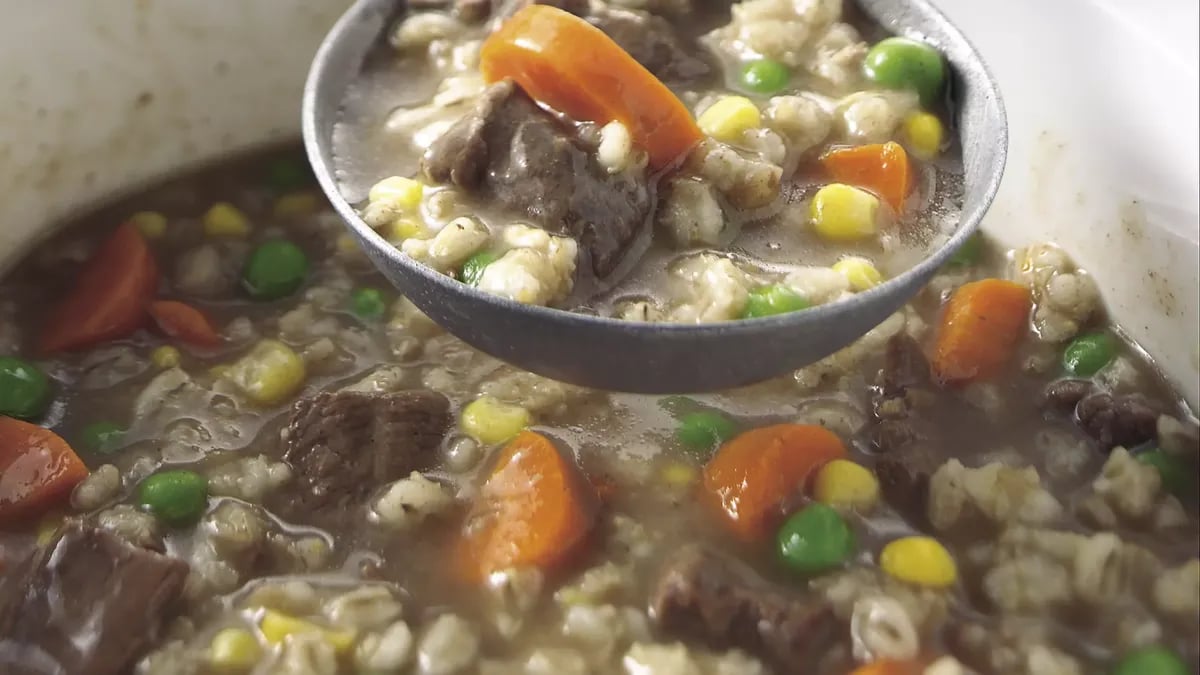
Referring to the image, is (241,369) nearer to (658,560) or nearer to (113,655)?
(113,655)

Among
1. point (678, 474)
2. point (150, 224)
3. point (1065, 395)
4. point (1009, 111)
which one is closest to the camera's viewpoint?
point (678, 474)

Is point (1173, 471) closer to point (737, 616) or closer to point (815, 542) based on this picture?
point (815, 542)

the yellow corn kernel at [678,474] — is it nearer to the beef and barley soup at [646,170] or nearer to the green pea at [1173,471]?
the beef and barley soup at [646,170]

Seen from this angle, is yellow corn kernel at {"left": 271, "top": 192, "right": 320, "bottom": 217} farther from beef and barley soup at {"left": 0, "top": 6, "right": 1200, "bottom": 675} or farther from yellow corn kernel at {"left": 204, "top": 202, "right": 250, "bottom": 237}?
beef and barley soup at {"left": 0, "top": 6, "right": 1200, "bottom": 675}

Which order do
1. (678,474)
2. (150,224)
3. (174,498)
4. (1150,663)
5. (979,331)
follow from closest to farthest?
(1150,663)
(174,498)
(678,474)
(979,331)
(150,224)

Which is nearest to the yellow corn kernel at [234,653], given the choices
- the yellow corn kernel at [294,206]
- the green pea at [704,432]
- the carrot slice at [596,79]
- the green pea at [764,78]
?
the green pea at [704,432]

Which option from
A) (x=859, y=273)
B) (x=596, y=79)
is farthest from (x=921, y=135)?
(x=596, y=79)
